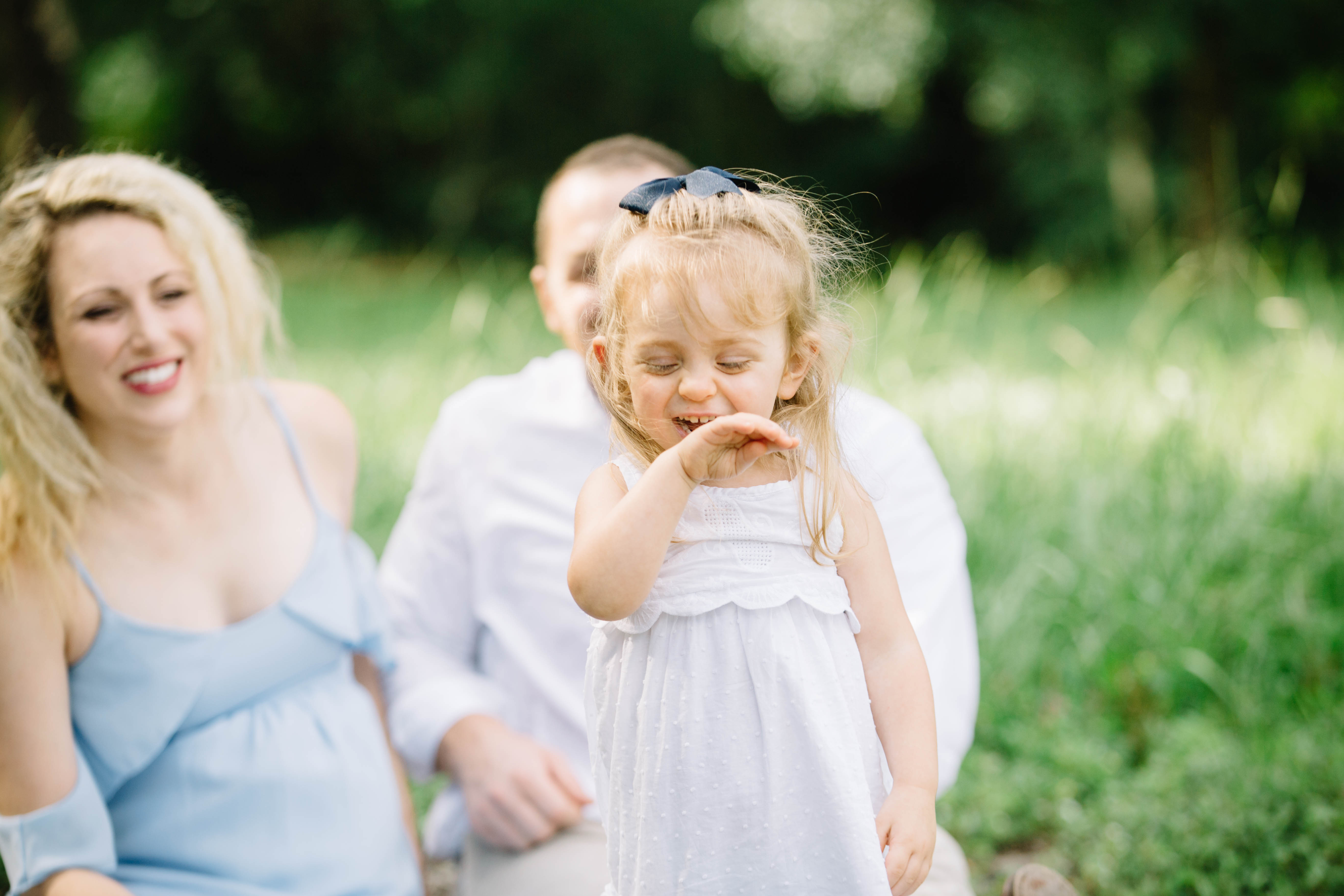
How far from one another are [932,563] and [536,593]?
2.63 ft

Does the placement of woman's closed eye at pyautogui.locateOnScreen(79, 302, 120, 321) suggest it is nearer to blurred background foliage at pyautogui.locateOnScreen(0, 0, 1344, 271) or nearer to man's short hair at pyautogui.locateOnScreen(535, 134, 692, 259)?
man's short hair at pyautogui.locateOnScreen(535, 134, 692, 259)

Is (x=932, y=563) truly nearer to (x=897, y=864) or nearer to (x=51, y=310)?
(x=897, y=864)

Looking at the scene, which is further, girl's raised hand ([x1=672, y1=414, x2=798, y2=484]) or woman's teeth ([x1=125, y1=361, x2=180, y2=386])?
woman's teeth ([x1=125, y1=361, x2=180, y2=386])

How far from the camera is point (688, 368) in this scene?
1179mm

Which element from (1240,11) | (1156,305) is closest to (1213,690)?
(1156,305)

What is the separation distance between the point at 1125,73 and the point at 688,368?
421 inches

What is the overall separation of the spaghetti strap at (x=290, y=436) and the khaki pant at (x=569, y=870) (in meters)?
0.78

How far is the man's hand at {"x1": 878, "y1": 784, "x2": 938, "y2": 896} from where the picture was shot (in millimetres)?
1221

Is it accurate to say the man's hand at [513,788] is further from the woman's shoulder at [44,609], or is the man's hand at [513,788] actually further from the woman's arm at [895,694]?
the woman's arm at [895,694]

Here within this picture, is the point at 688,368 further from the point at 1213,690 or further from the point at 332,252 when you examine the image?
the point at 332,252

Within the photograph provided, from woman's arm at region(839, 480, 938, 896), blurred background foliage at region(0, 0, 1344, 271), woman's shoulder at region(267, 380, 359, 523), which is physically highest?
blurred background foliage at region(0, 0, 1344, 271)

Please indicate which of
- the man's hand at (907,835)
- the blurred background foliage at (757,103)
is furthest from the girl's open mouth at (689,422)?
the blurred background foliage at (757,103)

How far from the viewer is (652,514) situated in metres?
1.14

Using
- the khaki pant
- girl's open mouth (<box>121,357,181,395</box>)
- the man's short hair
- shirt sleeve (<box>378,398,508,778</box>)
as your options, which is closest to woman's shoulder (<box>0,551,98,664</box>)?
girl's open mouth (<box>121,357,181,395</box>)
